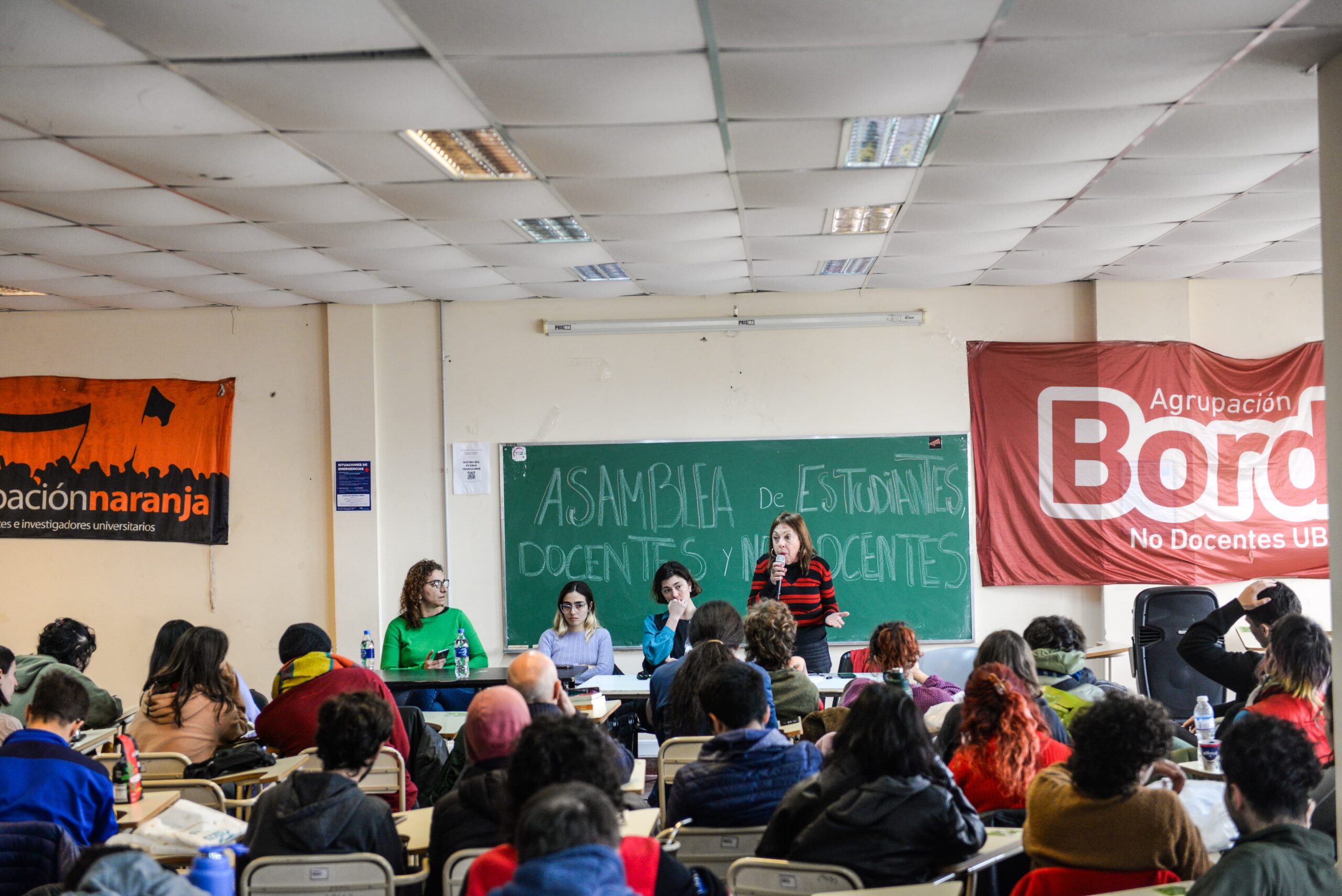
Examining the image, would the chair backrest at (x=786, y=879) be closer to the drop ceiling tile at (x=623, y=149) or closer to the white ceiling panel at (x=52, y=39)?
the drop ceiling tile at (x=623, y=149)

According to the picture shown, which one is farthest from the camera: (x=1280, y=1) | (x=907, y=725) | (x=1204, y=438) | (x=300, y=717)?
(x=1204, y=438)

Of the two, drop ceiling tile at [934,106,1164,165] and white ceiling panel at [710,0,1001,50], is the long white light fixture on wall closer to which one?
drop ceiling tile at [934,106,1164,165]

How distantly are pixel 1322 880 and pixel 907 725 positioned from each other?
864mm

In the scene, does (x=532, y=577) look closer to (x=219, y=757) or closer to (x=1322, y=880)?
(x=219, y=757)

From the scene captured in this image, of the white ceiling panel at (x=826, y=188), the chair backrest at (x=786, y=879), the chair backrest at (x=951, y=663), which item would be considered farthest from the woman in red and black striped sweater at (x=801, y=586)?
the chair backrest at (x=786, y=879)

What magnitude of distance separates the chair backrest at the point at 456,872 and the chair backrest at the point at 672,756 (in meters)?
1.25

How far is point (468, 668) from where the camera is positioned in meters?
5.78

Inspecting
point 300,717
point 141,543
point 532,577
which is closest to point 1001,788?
point 300,717

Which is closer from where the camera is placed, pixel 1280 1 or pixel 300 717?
pixel 1280 1

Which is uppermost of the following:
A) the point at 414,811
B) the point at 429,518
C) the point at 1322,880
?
the point at 429,518

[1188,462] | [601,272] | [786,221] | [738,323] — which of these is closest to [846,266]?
[738,323]

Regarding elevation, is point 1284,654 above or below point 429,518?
below

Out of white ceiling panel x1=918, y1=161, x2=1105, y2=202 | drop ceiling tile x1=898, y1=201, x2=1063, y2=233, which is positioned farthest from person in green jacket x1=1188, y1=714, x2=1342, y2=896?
drop ceiling tile x1=898, y1=201, x2=1063, y2=233

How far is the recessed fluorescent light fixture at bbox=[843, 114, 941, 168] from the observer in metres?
3.65
